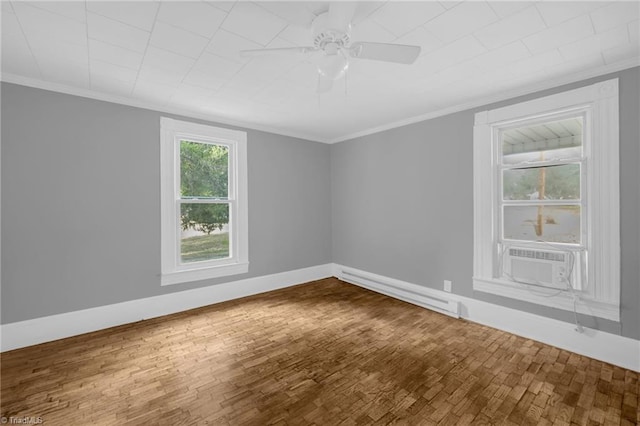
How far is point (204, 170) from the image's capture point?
378cm

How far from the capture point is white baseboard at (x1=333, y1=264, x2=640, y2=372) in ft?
7.35

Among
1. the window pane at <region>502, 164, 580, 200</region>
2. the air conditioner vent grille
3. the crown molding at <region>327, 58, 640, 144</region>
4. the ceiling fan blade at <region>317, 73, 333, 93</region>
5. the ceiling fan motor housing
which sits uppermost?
the crown molding at <region>327, 58, 640, 144</region>

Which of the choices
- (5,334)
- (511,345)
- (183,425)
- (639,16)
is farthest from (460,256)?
(5,334)

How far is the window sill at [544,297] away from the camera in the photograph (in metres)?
2.33

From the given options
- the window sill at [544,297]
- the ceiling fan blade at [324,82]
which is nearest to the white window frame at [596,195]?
the window sill at [544,297]

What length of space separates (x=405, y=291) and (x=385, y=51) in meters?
3.04

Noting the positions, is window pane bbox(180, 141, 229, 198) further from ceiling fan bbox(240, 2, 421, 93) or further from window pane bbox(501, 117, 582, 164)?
window pane bbox(501, 117, 582, 164)

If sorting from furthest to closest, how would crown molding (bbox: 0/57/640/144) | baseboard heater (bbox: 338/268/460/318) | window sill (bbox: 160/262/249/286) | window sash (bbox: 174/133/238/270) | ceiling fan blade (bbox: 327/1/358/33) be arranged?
window sash (bbox: 174/133/238/270) → window sill (bbox: 160/262/249/286) → baseboard heater (bbox: 338/268/460/318) → crown molding (bbox: 0/57/640/144) → ceiling fan blade (bbox: 327/1/358/33)

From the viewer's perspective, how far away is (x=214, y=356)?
2412 millimetres

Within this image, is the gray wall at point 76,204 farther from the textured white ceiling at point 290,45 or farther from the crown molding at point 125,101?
the textured white ceiling at point 290,45

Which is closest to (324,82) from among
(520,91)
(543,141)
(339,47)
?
(339,47)

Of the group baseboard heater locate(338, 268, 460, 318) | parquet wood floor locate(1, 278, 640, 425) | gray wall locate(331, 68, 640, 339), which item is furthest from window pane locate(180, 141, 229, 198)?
baseboard heater locate(338, 268, 460, 318)

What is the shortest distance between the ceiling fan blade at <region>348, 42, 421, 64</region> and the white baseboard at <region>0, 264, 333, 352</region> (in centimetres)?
332

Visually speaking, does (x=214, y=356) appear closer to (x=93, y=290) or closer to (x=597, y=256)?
(x=93, y=290)
